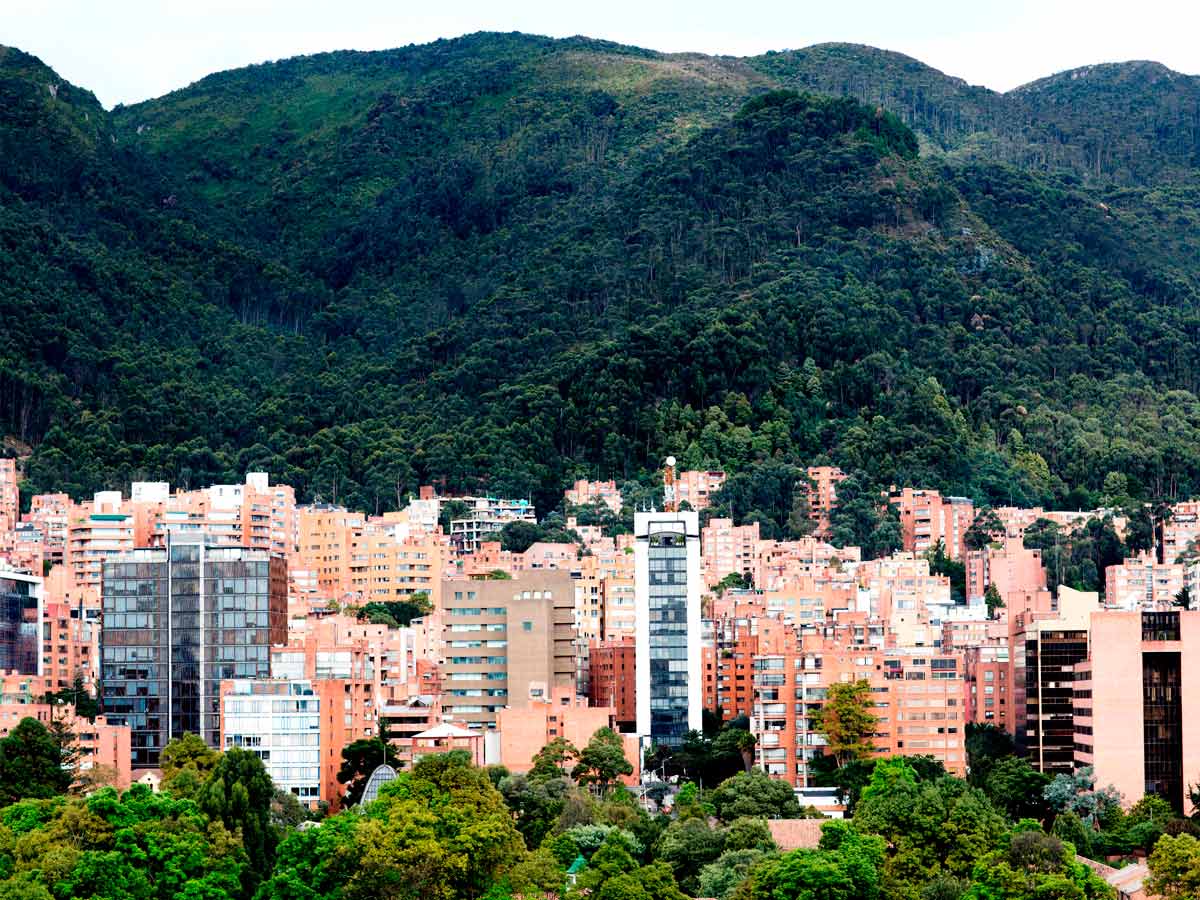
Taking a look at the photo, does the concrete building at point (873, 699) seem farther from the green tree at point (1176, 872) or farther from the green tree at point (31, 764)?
the green tree at point (31, 764)

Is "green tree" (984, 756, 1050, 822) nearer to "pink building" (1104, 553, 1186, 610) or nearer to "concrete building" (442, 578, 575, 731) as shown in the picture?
"concrete building" (442, 578, 575, 731)

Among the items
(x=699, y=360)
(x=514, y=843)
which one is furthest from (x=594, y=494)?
(x=514, y=843)

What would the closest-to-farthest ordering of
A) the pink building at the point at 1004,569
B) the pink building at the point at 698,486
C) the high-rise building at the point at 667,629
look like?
1. the high-rise building at the point at 667,629
2. the pink building at the point at 1004,569
3. the pink building at the point at 698,486

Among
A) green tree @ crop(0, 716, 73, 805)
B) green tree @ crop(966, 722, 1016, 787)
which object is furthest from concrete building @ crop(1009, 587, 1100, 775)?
green tree @ crop(0, 716, 73, 805)

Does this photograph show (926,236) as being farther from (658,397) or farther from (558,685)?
(558,685)

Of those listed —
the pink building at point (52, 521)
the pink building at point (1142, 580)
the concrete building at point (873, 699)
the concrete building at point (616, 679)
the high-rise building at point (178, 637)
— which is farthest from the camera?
the pink building at point (52, 521)

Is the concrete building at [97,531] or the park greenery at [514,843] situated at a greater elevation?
the concrete building at [97,531]

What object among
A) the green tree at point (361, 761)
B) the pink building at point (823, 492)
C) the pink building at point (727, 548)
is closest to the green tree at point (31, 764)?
the green tree at point (361, 761)
